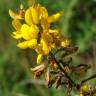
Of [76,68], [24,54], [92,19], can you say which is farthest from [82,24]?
[76,68]

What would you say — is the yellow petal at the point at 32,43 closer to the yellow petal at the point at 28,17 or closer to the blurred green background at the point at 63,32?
the yellow petal at the point at 28,17

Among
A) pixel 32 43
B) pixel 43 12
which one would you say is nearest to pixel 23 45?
pixel 32 43

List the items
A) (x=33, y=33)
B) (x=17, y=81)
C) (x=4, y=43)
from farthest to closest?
(x=4, y=43), (x=17, y=81), (x=33, y=33)

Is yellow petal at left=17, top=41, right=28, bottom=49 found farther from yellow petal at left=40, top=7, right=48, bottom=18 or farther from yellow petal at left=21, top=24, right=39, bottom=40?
yellow petal at left=40, top=7, right=48, bottom=18

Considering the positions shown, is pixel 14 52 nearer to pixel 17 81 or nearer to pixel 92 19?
pixel 17 81

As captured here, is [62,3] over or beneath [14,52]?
over

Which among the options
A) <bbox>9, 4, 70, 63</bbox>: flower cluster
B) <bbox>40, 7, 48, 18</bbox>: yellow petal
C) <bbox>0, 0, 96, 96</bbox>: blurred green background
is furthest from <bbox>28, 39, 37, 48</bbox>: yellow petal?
<bbox>0, 0, 96, 96</bbox>: blurred green background

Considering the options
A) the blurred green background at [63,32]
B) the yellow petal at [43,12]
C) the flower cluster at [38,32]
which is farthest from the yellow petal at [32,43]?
the blurred green background at [63,32]

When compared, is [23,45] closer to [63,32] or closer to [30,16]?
[30,16]
